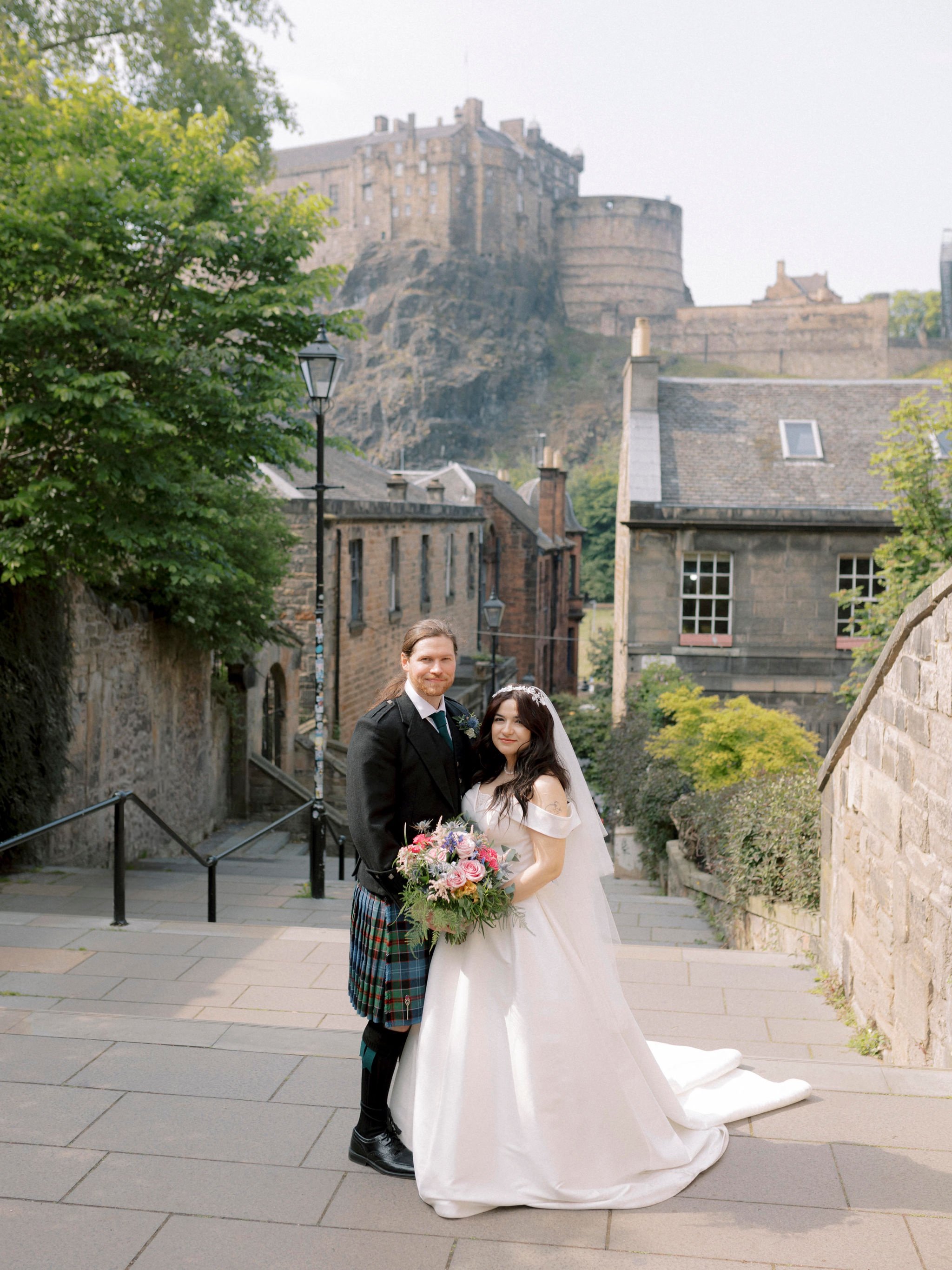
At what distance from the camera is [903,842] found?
5094 mm

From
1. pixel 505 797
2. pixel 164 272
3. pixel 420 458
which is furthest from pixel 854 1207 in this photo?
pixel 420 458

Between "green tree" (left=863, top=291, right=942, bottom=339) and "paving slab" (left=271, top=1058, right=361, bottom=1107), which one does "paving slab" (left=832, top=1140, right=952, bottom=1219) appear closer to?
"paving slab" (left=271, top=1058, right=361, bottom=1107)

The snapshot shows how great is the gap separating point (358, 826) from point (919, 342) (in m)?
105

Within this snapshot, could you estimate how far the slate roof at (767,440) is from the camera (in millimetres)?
20094

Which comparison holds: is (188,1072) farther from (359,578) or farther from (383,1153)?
(359,578)

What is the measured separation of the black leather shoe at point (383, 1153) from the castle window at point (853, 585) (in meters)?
17.2

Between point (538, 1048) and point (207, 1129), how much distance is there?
127 cm

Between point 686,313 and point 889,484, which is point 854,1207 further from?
point 686,313

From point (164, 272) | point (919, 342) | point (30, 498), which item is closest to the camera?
point (30, 498)

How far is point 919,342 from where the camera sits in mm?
97438

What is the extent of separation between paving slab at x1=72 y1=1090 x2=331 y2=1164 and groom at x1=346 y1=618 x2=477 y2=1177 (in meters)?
0.27

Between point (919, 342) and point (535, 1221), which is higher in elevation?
point (919, 342)

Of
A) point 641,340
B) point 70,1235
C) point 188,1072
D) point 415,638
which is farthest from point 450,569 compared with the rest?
point 70,1235

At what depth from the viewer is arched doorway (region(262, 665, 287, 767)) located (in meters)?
19.9
